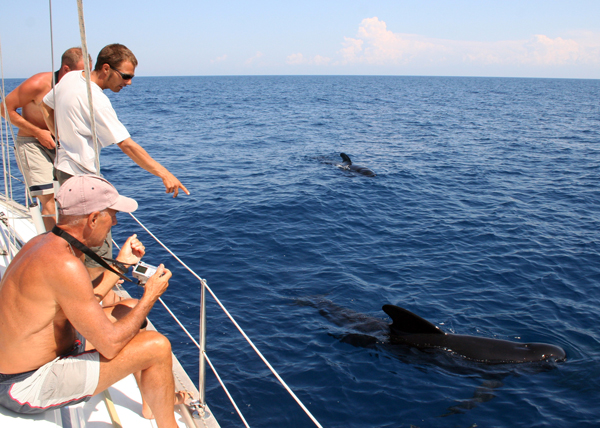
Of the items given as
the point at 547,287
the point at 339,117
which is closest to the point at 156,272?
the point at 547,287

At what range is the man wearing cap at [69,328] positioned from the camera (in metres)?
2.51

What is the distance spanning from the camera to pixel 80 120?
11.9ft

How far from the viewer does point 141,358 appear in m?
2.88

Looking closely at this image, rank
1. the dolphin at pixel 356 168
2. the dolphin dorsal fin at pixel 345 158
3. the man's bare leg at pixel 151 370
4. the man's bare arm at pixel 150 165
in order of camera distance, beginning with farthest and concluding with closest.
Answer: the dolphin dorsal fin at pixel 345 158, the dolphin at pixel 356 168, the man's bare arm at pixel 150 165, the man's bare leg at pixel 151 370

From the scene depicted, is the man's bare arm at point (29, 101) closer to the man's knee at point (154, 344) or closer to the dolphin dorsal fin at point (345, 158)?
the man's knee at point (154, 344)

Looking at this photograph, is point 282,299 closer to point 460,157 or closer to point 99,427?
point 99,427

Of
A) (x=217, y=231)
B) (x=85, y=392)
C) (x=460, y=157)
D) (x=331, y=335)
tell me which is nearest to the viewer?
(x=85, y=392)

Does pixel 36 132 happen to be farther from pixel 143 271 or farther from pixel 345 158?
pixel 345 158

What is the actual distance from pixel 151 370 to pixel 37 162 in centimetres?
324

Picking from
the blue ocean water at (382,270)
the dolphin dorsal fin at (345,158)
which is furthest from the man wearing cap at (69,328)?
the dolphin dorsal fin at (345,158)

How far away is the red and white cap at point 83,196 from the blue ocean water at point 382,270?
3.62 m

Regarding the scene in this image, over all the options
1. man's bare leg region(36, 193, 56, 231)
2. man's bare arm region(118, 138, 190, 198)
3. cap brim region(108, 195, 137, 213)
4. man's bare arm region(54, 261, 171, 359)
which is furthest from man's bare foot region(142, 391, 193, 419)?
man's bare leg region(36, 193, 56, 231)

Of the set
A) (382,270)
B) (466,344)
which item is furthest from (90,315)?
(382,270)

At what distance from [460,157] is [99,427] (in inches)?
863
